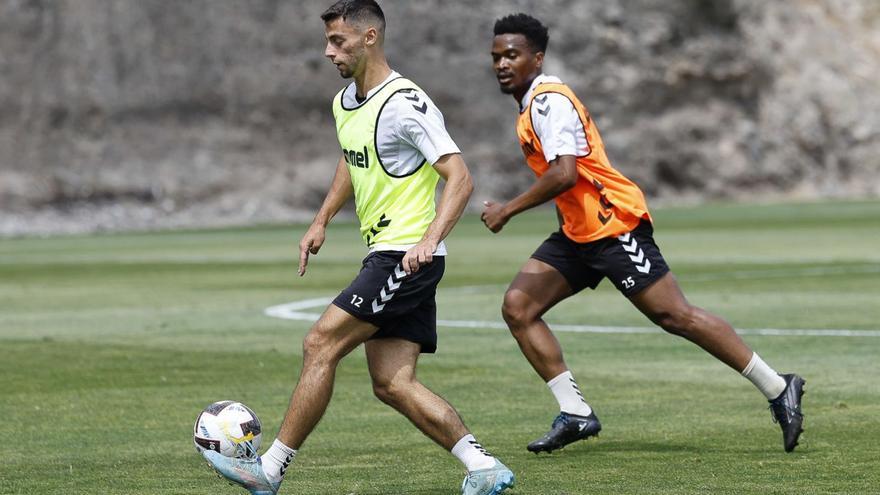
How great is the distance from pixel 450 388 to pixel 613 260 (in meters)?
2.80

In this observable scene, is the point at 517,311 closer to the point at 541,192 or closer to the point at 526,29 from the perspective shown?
the point at 541,192

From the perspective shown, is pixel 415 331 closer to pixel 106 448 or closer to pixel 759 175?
pixel 106 448

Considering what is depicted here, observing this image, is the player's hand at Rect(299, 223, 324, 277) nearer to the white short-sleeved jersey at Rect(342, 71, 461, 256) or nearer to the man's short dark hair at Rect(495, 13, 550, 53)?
the white short-sleeved jersey at Rect(342, 71, 461, 256)

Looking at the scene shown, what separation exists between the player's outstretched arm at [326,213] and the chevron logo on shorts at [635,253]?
168cm

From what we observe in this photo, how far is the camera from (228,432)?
301 inches

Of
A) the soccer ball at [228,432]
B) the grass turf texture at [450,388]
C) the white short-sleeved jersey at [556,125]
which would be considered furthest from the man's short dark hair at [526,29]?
the soccer ball at [228,432]

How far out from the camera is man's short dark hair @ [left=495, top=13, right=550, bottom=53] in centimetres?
980

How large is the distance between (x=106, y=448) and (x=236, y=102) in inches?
2291

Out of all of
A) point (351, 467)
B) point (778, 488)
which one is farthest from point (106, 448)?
point (778, 488)

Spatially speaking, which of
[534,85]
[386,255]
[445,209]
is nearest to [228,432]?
[386,255]

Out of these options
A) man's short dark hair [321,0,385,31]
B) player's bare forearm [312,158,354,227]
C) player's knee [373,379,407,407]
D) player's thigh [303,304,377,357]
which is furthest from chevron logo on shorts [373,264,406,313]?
man's short dark hair [321,0,385,31]

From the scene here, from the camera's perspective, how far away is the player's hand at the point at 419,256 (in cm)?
755

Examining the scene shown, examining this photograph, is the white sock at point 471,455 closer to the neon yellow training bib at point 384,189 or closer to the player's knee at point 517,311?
the neon yellow training bib at point 384,189

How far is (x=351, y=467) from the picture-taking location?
876cm
